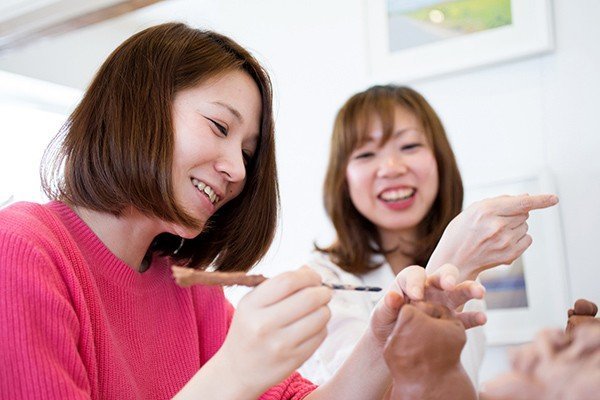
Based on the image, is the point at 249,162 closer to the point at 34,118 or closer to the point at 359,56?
the point at 359,56

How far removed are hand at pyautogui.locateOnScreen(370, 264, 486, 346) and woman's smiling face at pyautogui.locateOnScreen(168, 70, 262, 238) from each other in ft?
0.87

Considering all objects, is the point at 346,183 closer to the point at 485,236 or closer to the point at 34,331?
the point at 485,236

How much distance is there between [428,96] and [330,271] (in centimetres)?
56

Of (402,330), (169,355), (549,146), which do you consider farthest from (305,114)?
(402,330)

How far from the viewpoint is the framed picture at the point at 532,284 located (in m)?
1.58

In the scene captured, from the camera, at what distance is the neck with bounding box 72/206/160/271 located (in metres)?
0.94

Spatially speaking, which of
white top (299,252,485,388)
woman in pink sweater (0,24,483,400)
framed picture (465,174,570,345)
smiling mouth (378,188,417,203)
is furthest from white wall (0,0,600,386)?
woman in pink sweater (0,24,483,400)

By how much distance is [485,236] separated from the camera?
0.97 metres

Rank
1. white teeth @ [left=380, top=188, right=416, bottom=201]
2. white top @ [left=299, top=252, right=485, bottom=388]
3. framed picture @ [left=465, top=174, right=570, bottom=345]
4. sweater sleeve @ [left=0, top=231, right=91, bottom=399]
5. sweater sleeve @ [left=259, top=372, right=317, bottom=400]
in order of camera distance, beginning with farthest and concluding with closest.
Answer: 1. framed picture @ [left=465, top=174, right=570, bottom=345]
2. white teeth @ [left=380, top=188, right=416, bottom=201]
3. white top @ [left=299, top=252, right=485, bottom=388]
4. sweater sleeve @ [left=259, top=372, right=317, bottom=400]
5. sweater sleeve @ [left=0, top=231, right=91, bottom=399]

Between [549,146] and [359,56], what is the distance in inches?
22.3

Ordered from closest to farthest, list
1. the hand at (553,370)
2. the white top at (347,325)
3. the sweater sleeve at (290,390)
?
the hand at (553,370)
the sweater sleeve at (290,390)
the white top at (347,325)

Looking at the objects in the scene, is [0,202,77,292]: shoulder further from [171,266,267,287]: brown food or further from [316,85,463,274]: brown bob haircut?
[316,85,463,274]: brown bob haircut

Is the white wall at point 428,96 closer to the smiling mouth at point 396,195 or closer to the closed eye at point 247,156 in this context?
the smiling mouth at point 396,195

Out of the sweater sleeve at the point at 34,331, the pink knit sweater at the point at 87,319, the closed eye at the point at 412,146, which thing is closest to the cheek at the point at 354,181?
the closed eye at the point at 412,146
